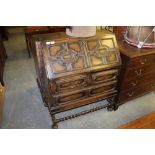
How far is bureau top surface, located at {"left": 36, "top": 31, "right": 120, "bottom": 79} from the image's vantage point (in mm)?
1329

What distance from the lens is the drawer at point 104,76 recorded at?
1510 millimetres

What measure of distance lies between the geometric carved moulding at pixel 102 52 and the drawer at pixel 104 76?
0.10m

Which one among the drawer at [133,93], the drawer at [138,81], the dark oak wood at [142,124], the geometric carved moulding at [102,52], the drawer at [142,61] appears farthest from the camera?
the drawer at [133,93]

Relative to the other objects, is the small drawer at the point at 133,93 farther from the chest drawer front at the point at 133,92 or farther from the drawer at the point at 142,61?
the drawer at the point at 142,61

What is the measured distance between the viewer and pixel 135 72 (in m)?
1.69

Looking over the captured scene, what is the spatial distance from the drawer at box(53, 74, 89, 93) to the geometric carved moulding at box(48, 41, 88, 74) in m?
0.09

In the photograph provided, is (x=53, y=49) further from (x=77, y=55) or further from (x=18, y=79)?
(x=18, y=79)

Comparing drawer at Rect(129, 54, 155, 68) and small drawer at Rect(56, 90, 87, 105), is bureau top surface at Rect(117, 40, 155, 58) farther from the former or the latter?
small drawer at Rect(56, 90, 87, 105)

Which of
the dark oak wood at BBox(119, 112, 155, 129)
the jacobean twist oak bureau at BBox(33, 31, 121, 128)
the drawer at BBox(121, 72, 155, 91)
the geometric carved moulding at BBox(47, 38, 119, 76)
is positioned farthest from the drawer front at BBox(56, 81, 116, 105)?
the dark oak wood at BBox(119, 112, 155, 129)

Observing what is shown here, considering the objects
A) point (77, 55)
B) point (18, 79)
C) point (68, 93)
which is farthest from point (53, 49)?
point (18, 79)

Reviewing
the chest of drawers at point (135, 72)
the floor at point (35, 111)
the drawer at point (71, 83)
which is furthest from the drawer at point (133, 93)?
the drawer at point (71, 83)

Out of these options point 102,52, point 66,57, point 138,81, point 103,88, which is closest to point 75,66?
point 66,57

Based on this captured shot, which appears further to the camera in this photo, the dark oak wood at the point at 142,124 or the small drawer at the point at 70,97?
the small drawer at the point at 70,97

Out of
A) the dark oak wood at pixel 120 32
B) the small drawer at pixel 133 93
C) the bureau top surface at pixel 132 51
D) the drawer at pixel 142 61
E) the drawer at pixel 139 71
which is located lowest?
the small drawer at pixel 133 93
